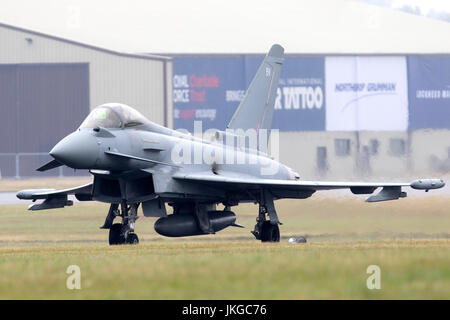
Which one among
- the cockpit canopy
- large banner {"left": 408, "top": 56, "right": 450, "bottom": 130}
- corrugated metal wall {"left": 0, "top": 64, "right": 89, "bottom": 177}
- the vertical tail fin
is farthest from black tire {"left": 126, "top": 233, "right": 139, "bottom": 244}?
large banner {"left": 408, "top": 56, "right": 450, "bottom": 130}

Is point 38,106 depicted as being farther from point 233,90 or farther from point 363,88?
point 363,88

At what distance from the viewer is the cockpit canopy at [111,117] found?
19.8 meters

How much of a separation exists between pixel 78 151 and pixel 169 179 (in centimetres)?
253

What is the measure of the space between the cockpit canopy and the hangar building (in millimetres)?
33256

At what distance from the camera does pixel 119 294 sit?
957cm

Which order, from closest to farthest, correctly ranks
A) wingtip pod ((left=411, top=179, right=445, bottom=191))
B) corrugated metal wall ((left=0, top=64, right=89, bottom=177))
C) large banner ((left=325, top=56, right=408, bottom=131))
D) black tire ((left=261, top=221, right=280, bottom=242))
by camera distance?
wingtip pod ((left=411, top=179, right=445, bottom=191)) < black tire ((left=261, top=221, right=280, bottom=242)) < corrugated metal wall ((left=0, top=64, right=89, bottom=177)) < large banner ((left=325, top=56, right=408, bottom=131))

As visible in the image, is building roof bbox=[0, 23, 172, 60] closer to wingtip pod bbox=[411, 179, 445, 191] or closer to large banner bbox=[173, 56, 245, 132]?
large banner bbox=[173, 56, 245, 132]

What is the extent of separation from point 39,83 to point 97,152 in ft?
117

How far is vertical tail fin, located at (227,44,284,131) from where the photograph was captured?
80.8 feet

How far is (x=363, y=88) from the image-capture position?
194 feet
